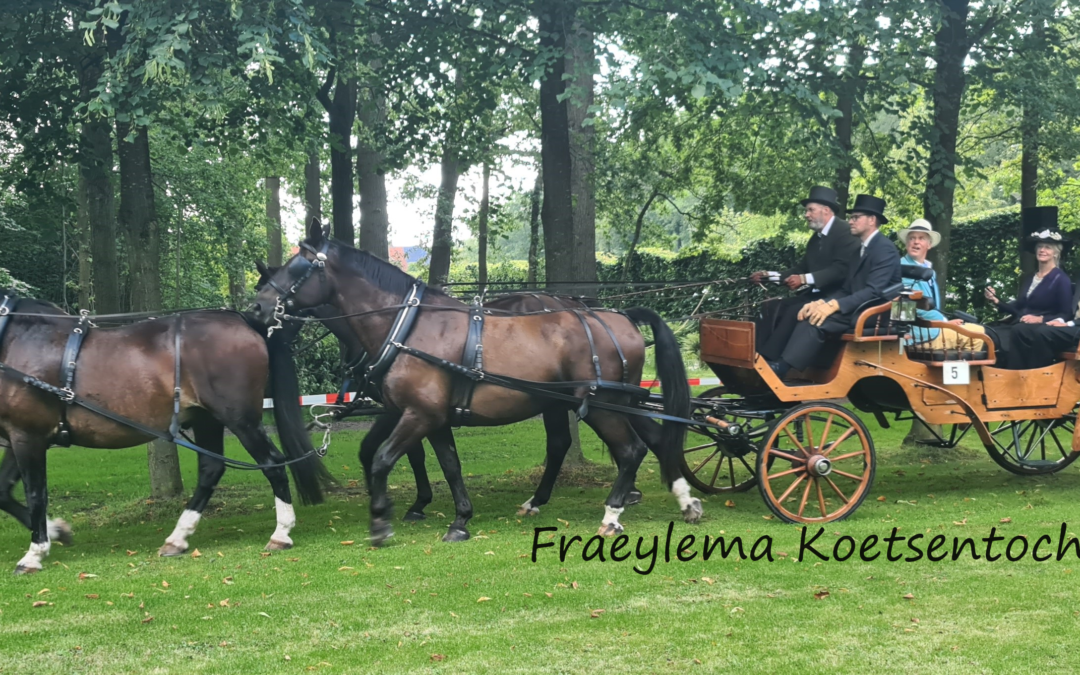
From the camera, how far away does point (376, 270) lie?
27.7 feet

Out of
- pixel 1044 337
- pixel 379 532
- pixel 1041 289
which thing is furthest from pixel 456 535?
pixel 1041 289

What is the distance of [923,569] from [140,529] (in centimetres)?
641

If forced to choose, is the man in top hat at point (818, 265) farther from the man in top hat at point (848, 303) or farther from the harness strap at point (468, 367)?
the harness strap at point (468, 367)

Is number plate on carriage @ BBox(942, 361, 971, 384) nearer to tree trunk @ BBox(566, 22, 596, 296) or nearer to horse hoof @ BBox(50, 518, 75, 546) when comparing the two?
tree trunk @ BBox(566, 22, 596, 296)

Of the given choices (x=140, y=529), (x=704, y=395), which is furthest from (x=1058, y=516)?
(x=140, y=529)

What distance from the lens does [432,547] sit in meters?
7.79

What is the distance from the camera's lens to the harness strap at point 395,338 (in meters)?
8.12

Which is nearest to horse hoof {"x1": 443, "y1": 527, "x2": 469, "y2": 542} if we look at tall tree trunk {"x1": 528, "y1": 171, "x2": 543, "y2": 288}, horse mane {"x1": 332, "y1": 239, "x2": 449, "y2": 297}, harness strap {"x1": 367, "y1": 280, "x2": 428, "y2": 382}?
harness strap {"x1": 367, "y1": 280, "x2": 428, "y2": 382}

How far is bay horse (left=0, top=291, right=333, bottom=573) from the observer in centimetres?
758

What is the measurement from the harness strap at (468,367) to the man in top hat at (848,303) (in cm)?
244

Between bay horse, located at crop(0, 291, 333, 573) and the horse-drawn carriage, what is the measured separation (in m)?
3.56

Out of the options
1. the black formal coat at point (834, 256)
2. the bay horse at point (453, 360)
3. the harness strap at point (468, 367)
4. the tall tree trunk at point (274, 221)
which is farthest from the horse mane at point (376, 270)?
the tall tree trunk at point (274, 221)

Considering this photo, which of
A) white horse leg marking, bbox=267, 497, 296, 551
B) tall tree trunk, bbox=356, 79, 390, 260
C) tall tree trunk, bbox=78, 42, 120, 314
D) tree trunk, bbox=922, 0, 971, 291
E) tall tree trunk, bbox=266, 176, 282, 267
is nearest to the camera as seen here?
white horse leg marking, bbox=267, 497, 296, 551

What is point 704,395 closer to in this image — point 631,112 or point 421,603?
point 421,603
